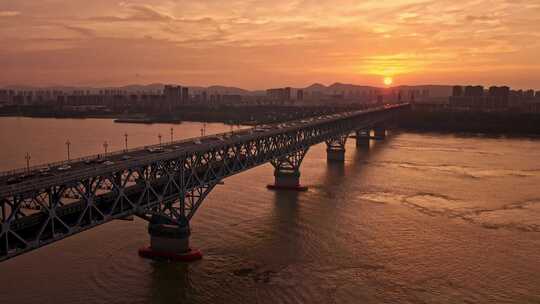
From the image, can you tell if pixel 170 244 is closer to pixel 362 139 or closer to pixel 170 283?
pixel 170 283

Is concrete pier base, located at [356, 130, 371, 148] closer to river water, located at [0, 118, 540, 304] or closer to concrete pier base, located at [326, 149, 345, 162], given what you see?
concrete pier base, located at [326, 149, 345, 162]

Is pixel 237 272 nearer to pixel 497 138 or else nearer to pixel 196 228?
pixel 196 228

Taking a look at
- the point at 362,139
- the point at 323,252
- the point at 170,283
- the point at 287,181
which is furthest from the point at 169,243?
the point at 362,139

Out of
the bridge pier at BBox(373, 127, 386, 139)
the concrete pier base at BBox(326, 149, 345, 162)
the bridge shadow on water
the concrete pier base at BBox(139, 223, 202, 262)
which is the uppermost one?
the bridge pier at BBox(373, 127, 386, 139)

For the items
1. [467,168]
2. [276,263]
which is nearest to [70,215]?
[276,263]

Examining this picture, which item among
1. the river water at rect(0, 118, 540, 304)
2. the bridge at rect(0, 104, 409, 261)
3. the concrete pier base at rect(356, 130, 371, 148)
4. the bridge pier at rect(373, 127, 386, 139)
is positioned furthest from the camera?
the bridge pier at rect(373, 127, 386, 139)

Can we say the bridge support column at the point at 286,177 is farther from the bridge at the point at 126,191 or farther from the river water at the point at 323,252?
the bridge at the point at 126,191

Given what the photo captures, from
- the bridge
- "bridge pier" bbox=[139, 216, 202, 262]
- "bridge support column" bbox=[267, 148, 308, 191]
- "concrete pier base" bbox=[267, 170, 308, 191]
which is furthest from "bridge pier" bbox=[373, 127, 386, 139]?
"bridge pier" bbox=[139, 216, 202, 262]
